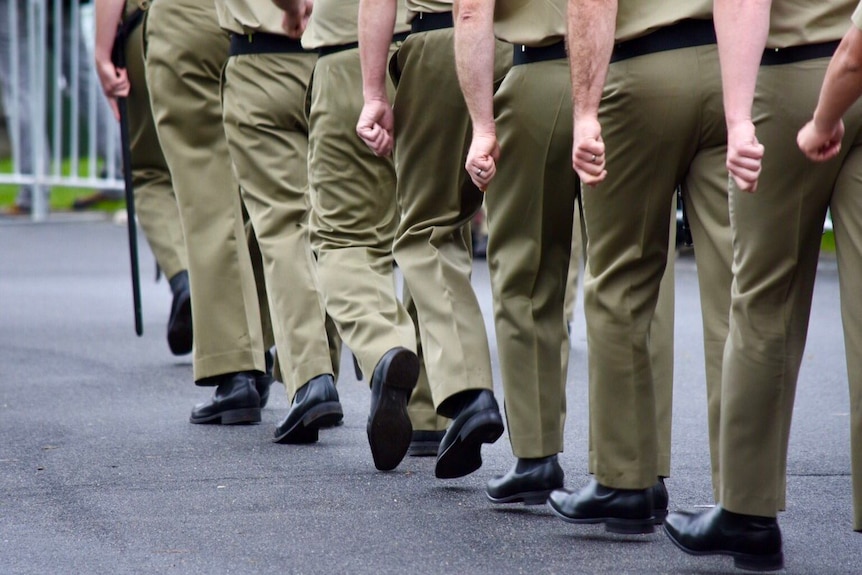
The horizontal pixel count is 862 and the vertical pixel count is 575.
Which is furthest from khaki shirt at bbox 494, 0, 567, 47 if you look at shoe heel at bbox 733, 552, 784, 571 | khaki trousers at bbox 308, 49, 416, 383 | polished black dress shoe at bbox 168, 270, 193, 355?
polished black dress shoe at bbox 168, 270, 193, 355

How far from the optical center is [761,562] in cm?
331

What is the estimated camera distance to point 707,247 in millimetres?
3480

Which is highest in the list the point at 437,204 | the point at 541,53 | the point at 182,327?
the point at 541,53

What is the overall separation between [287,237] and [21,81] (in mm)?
10153

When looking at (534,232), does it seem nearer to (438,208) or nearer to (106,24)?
(438,208)

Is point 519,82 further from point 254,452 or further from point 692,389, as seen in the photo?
point 692,389

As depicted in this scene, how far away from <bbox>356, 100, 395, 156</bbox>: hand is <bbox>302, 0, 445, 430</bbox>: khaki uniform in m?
0.30

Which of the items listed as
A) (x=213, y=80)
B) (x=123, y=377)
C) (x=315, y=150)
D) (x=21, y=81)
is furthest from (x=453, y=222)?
(x=21, y=81)

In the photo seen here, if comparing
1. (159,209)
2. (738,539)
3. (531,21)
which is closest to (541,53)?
(531,21)

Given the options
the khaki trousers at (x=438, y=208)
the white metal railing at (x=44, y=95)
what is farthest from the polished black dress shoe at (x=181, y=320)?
the white metal railing at (x=44, y=95)

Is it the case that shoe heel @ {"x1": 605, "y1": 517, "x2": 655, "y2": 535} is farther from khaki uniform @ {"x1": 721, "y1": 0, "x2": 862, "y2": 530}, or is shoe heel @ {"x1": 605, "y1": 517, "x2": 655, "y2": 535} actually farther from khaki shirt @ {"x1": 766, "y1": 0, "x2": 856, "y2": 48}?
khaki shirt @ {"x1": 766, "y1": 0, "x2": 856, "y2": 48}

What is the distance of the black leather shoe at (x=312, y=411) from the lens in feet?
15.5

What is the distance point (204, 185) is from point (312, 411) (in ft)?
3.27

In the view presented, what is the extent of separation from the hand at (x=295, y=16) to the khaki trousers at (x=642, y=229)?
62.6 inches
